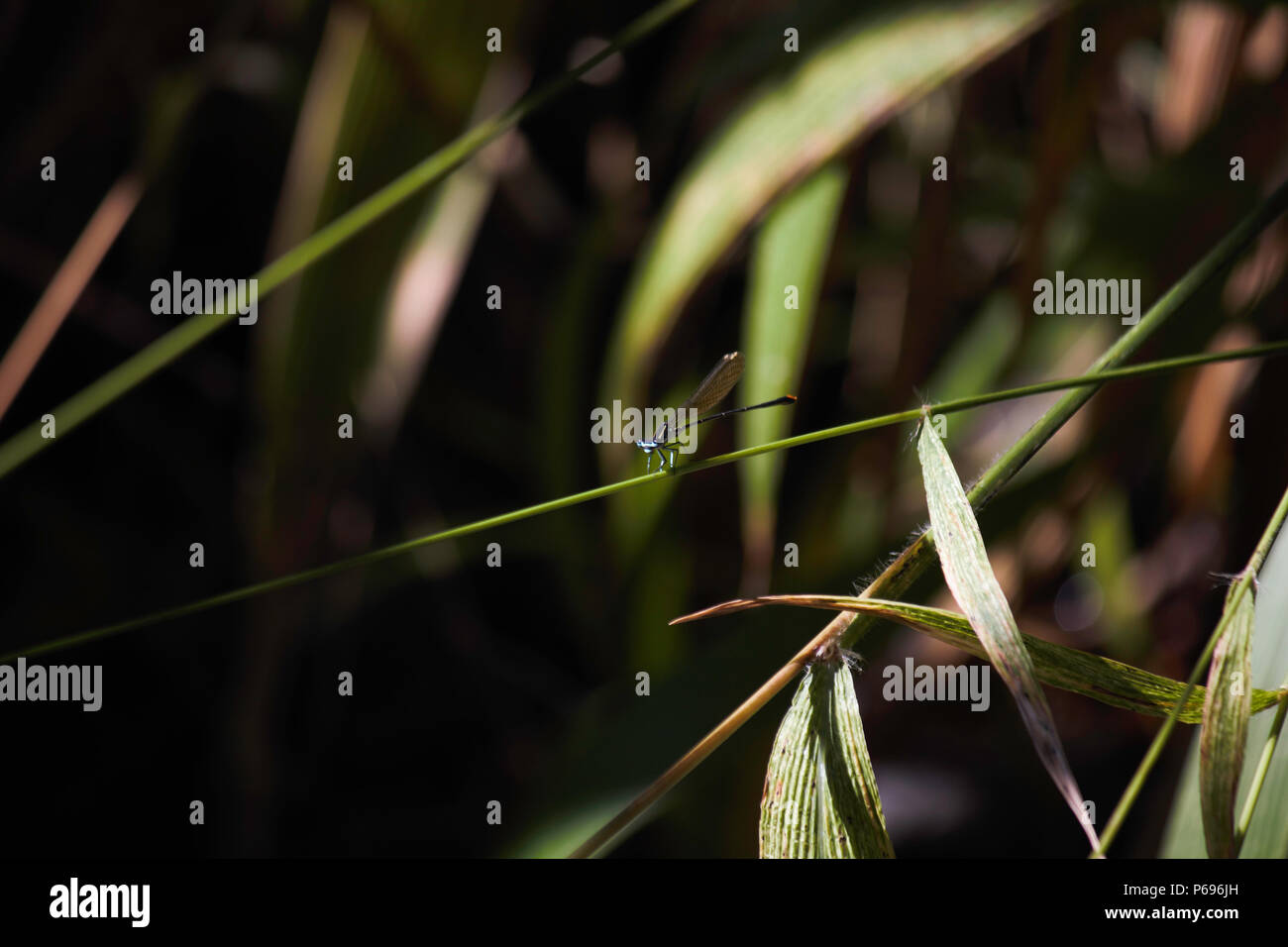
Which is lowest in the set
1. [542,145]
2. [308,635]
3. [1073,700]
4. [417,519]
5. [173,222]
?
[1073,700]

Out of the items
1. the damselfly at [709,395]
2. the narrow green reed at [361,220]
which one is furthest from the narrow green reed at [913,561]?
the narrow green reed at [361,220]

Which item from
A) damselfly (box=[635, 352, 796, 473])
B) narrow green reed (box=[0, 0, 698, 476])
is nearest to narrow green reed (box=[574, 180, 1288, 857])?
damselfly (box=[635, 352, 796, 473])

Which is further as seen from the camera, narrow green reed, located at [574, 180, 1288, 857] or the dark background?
the dark background

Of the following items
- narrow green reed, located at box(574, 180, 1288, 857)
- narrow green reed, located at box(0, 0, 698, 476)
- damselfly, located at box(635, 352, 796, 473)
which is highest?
narrow green reed, located at box(0, 0, 698, 476)

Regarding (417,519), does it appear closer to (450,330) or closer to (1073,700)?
(450,330)

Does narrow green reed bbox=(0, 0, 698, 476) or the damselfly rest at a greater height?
narrow green reed bbox=(0, 0, 698, 476)

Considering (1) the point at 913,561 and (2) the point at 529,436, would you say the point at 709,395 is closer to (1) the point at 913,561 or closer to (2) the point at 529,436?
(1) the point at 913,561

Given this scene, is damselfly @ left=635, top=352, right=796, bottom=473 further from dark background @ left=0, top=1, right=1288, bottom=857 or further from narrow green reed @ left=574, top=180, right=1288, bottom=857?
dark background @ left=0, top=1, right=1288, bottom=857

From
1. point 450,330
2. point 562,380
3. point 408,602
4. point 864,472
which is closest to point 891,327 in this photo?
point 864,472

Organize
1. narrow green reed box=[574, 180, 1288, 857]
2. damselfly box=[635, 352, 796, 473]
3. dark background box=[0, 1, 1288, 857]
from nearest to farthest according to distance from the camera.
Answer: narrow green reed box=[574, 180, 1288, 857] → damselfly box=[635, 352, 796, 473] → dark background box=[0, 1, 1288, 857]

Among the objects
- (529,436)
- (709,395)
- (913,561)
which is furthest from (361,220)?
(529,436)
